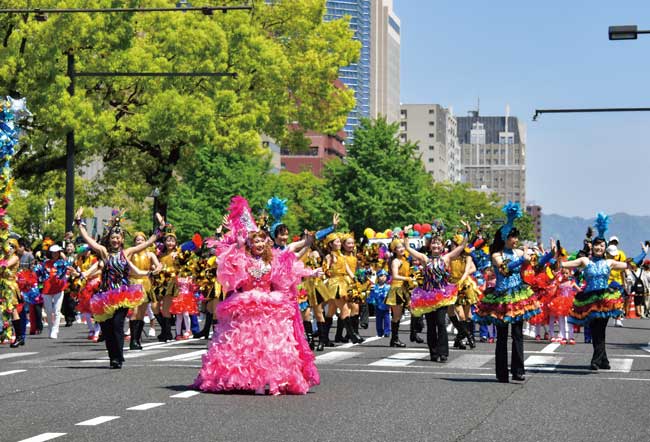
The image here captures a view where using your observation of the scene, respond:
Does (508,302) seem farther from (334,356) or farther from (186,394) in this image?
(334,356)

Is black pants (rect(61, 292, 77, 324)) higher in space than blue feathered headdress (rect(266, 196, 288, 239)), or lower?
lower

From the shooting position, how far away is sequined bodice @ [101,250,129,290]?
1752 cm

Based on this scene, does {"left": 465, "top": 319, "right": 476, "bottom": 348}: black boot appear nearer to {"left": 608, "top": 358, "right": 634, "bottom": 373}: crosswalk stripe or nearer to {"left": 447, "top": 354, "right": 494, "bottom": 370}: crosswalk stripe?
{"left": 447, "top": 354, "right": 494, "bottom": 370}: crosswalk stripe

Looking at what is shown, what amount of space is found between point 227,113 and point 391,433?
111ft

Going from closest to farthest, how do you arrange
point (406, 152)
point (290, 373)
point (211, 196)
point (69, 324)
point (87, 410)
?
point (87, 410) < point (290, 373) < point (69, 324) < point (211, 196) < point (406, 152)

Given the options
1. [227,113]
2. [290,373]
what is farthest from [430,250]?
[227,113]

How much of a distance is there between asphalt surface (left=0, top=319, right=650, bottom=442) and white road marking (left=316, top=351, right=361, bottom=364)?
3 cm

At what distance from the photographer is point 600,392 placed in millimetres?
14555

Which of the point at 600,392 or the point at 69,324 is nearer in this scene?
the point at 600,392

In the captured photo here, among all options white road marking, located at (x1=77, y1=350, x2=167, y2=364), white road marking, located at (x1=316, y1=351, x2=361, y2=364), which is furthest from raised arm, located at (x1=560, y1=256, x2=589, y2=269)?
white road marking, located at (x1=77, y1=350, x2=167, y2=364)

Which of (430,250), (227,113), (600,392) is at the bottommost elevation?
(600,392)

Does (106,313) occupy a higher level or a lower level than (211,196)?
lower

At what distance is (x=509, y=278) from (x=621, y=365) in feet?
13.0

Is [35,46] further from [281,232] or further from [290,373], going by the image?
[290,373]
